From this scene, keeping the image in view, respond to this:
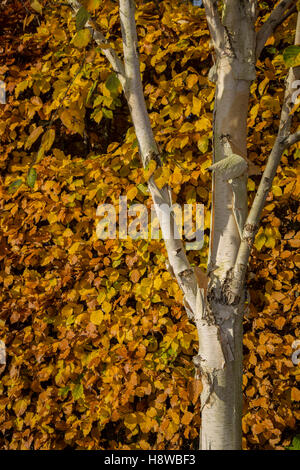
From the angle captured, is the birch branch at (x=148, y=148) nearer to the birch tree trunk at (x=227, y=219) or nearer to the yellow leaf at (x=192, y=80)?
the birch tree trunk at (x=227, y=219)

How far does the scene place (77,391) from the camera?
2.53 meters

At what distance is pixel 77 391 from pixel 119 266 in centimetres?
80

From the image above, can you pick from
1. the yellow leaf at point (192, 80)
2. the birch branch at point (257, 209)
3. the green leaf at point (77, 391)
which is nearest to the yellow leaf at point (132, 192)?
the yellow leaf at point (192, 80)

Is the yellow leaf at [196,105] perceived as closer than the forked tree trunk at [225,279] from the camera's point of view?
No

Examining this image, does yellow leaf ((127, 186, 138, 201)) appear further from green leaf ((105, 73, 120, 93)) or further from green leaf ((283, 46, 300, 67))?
green leaf ((283, 46, 300, 67))

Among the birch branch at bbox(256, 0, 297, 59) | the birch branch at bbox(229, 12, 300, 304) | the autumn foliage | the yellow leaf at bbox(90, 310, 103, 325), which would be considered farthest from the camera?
the yellow leaf at bbox(90, 310, 103, 325)

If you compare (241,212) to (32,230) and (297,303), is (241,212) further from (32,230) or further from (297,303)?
(32,230)

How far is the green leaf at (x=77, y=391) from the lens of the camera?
99.1 inches

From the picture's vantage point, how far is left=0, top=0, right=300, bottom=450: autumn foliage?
229 cm

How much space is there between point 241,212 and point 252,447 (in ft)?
4.86

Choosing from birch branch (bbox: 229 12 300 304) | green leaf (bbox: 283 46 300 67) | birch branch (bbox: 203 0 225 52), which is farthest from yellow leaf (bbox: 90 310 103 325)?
green leaf (bbox: 283 46 300 67)

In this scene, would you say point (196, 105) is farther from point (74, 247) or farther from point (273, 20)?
point (74, 247)

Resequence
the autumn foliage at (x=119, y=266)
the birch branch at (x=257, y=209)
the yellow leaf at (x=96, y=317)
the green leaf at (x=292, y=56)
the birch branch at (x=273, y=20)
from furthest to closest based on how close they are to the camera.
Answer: the yellow leaf at (x=96, y=317)
the autumn foliage at (x=119, y=266)
the birch branch at (x=273, y=20)
the birch branch at (x=257, y=209)
the green leaf at (x=292, y=56)

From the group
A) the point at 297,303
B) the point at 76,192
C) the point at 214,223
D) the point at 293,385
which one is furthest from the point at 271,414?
the point at 76,192
